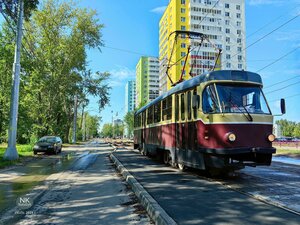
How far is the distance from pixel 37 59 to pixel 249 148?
28.8 m

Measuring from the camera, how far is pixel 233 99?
10922 mm

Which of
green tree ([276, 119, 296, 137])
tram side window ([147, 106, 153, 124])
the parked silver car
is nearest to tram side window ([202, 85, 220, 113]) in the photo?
tram side window ([147, 106, 153, 124])

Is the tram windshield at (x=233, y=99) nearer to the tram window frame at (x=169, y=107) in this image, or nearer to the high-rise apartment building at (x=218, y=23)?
the tram window frame at (x=169, y=107)

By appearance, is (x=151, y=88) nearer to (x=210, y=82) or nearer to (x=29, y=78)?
(x=29, y=78)

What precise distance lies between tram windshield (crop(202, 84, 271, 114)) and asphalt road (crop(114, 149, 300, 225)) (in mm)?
2367

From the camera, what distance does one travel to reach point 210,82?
1108cm

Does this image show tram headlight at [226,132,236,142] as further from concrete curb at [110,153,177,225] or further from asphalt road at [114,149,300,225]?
concrete curb at [110,153,177,225]

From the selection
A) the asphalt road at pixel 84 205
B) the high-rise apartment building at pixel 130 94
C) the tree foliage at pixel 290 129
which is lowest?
the asphalt road at pixel 84 205

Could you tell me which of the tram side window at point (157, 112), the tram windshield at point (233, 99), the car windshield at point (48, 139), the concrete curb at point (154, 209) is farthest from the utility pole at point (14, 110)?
the tram windshield at point (233, 99)

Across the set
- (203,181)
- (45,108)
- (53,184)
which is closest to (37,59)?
(45,108)

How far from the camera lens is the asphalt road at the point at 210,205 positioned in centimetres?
646

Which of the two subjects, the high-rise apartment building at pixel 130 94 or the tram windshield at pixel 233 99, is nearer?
the tram windshield at pixel 233 99

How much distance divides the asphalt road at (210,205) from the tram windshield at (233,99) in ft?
7.77

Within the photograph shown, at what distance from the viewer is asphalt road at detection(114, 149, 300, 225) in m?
6.46
